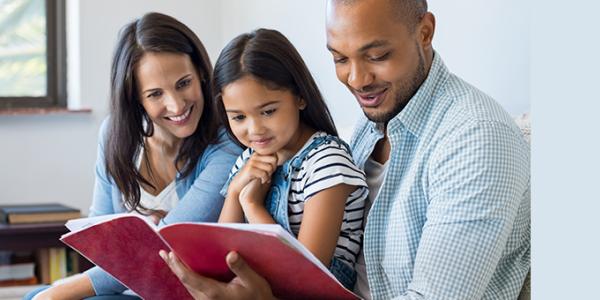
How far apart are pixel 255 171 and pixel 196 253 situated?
34 centimetres

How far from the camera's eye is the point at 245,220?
1.69 metres

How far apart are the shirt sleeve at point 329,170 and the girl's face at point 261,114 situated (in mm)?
74

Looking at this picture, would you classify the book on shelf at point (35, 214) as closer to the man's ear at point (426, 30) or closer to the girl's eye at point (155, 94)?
the girl's eye at point (155, 94)

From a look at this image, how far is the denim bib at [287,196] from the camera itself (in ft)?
4.99

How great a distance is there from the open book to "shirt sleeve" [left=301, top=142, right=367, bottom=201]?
0.70 ft

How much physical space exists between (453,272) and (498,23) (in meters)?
0.71

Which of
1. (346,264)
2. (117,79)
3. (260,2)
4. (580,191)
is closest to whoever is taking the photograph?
(580,191)

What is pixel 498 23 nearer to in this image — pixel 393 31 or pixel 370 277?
pixel 393 31

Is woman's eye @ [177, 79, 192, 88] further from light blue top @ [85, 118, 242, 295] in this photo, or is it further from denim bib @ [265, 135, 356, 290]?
denim bib @ [265, 135, 356, 290]

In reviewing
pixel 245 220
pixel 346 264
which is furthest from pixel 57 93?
pixel 346 264

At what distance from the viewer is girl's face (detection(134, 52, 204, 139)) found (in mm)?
1909

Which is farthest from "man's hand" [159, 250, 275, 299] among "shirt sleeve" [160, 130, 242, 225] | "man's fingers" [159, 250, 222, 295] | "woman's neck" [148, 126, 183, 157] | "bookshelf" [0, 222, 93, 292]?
"bookshelf" [0, 222, 93, 292]

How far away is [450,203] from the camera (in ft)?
3.96

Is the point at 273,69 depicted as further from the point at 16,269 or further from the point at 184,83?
Result: the point at 16,269
